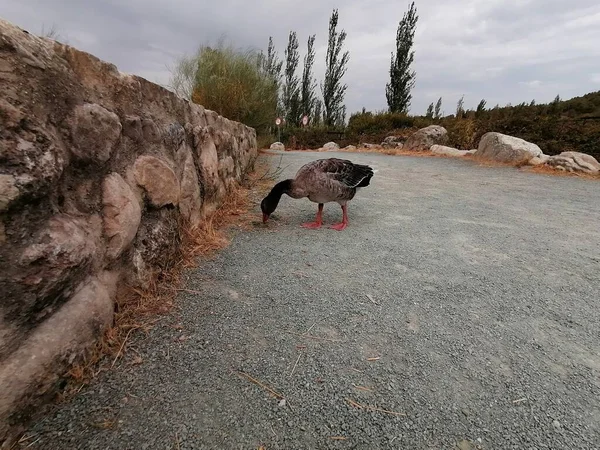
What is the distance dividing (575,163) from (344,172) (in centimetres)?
751

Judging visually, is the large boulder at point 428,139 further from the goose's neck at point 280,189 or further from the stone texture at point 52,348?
the stone texture at point 52,348

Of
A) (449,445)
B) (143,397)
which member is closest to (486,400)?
(449,445)

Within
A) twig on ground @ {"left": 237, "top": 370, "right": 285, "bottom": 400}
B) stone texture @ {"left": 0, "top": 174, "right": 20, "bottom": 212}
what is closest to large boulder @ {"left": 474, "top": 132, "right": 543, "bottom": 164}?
twig on ground @ {"left": 237, "top": 370, "right": 285, "bottom": 400}

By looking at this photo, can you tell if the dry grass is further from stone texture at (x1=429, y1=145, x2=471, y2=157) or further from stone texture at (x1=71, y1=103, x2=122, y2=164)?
stone texture at (x1=429, y1=145, x2=471, y2=157)

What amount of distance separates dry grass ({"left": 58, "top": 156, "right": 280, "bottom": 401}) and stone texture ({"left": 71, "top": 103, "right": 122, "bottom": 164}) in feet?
2.26

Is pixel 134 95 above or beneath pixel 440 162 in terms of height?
above

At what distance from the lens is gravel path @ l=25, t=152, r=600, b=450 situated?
3.56 feet

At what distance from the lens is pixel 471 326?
1723 mm

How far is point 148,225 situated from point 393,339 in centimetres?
158

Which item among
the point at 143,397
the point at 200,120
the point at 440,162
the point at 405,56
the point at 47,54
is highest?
the point at 405,56

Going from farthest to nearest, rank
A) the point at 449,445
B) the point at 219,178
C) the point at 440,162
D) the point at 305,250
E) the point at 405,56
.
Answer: the point at 405,56 < the point at 440,162 < the point at 219,178 < the point at 305,250 < the point at 449,445

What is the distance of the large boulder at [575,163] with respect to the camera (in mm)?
7000

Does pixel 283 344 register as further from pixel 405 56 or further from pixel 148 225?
pixel 405 56

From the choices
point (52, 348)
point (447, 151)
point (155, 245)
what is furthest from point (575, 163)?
point (52, 348)
